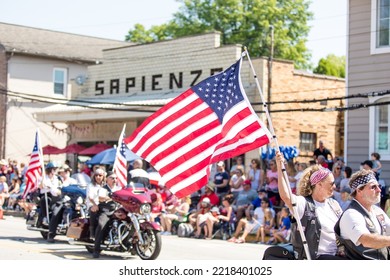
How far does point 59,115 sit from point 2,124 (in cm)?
327

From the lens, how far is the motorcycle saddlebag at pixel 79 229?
13.1 meters

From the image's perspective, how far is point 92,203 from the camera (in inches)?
507

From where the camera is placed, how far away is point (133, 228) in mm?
12320

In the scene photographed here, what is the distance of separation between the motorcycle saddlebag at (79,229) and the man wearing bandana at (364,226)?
7847 mm

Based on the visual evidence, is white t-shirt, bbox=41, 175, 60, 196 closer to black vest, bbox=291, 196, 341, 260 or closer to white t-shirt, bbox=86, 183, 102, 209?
white t-shirt, bbox=86, 183, 102, 209

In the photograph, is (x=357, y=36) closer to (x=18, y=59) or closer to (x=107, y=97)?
(x=107, y=97)

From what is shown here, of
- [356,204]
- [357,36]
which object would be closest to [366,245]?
[356,204]

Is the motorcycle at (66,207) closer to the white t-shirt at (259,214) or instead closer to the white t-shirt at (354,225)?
the white t-shirt at (259,214)

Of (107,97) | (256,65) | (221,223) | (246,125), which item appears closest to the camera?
(246,125)

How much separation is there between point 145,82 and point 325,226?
2322 cm

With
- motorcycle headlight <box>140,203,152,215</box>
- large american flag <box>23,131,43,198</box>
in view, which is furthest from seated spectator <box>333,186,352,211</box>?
large american flag <box>23,131,43,198</box>

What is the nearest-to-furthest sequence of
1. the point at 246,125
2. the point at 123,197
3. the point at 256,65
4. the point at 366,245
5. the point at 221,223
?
the point at 366,245
the point at 246,125
the point at 123,197
the point at 221,223
the point at 256,65

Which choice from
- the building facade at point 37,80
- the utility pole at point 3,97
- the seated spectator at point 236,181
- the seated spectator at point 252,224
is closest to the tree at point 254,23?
the building facade at point 37,80

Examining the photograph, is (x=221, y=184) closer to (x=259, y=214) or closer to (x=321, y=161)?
(x=259, y=214)
